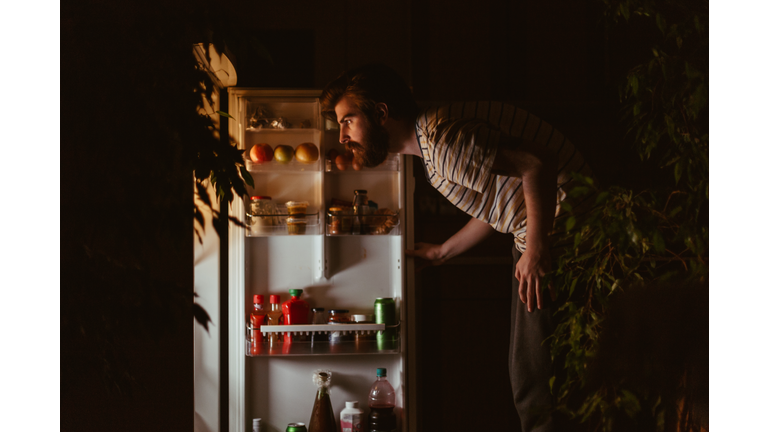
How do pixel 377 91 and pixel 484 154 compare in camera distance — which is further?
pixel 377 91

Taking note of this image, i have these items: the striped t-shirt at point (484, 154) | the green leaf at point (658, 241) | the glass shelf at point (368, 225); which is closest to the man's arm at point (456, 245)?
the glass shelf at point (368, 225)

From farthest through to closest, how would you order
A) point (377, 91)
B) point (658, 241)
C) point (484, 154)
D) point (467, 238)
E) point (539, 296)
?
1. point (467, 238)
2. point (377, 91)
3. point (539, 296)
4. point (484, 154)
5. point (658, 241)

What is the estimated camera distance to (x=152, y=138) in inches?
32.6

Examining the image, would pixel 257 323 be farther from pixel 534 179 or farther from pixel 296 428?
pixel 534 179

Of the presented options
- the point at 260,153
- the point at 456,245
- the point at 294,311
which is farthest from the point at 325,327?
the point at 260,153

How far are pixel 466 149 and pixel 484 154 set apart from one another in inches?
1.8

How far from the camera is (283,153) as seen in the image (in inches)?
73.9

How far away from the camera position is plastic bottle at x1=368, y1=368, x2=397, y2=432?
1.85 m

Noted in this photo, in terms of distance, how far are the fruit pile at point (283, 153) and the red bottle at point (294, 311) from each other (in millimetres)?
474

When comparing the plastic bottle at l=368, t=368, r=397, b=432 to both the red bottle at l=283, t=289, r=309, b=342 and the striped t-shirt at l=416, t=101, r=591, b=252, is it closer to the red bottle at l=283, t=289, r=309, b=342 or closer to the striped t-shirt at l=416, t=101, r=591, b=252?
the red bottle at l=283, t=289, r=309, b=342

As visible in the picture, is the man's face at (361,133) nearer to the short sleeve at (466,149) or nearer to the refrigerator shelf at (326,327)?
the short sleeve at (466,149)

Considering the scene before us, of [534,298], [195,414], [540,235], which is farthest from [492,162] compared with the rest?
[195,414]

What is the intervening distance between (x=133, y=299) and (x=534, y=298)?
39.3 inches
